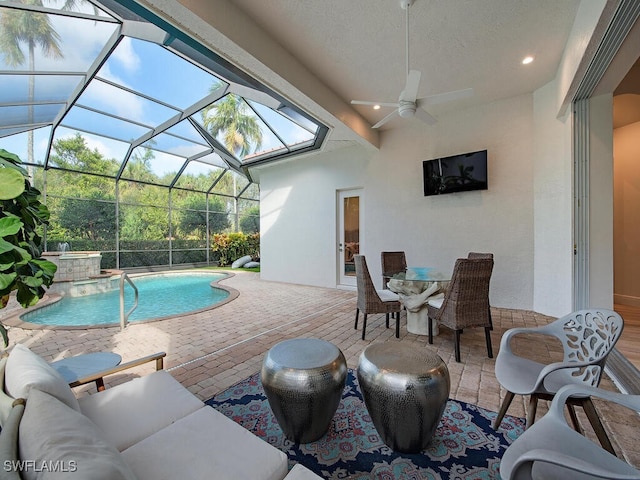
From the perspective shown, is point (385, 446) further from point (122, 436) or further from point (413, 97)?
point (413, 97)

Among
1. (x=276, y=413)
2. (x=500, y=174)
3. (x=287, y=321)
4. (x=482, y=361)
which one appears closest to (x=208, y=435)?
(x=276, y=413)

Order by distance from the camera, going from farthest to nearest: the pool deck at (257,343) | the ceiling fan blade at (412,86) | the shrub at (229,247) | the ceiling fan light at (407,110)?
the shrub at (229,247) → the ceiling fan light at (407,110) → the ceiling fan blade at (412,86) → the pool deck at (257,343)

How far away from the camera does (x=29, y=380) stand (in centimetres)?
104

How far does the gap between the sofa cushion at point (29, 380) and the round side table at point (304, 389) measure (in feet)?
3.12

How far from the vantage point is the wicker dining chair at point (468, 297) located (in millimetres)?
2863

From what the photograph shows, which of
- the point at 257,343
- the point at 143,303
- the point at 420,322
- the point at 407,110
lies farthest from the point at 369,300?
the point at 143,303

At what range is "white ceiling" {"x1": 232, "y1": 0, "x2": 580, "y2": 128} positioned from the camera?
2846 millimetres

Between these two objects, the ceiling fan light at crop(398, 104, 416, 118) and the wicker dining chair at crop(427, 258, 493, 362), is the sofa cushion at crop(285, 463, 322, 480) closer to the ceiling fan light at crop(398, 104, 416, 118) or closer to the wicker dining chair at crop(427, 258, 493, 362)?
the wicker dining chair at crop(427, 258, 493, 362)

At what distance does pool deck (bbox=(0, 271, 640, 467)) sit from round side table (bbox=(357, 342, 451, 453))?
54 cm

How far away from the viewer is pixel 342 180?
6.71 meters

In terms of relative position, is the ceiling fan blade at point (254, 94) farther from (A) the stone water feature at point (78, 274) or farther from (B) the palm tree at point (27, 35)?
(A) the stone water feature at point (78, 274)

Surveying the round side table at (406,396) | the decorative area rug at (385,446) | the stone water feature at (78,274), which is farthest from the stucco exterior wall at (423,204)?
the stone water feature at (78,274)

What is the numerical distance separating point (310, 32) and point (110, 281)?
855cm

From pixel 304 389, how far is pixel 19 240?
1590 millimetres
